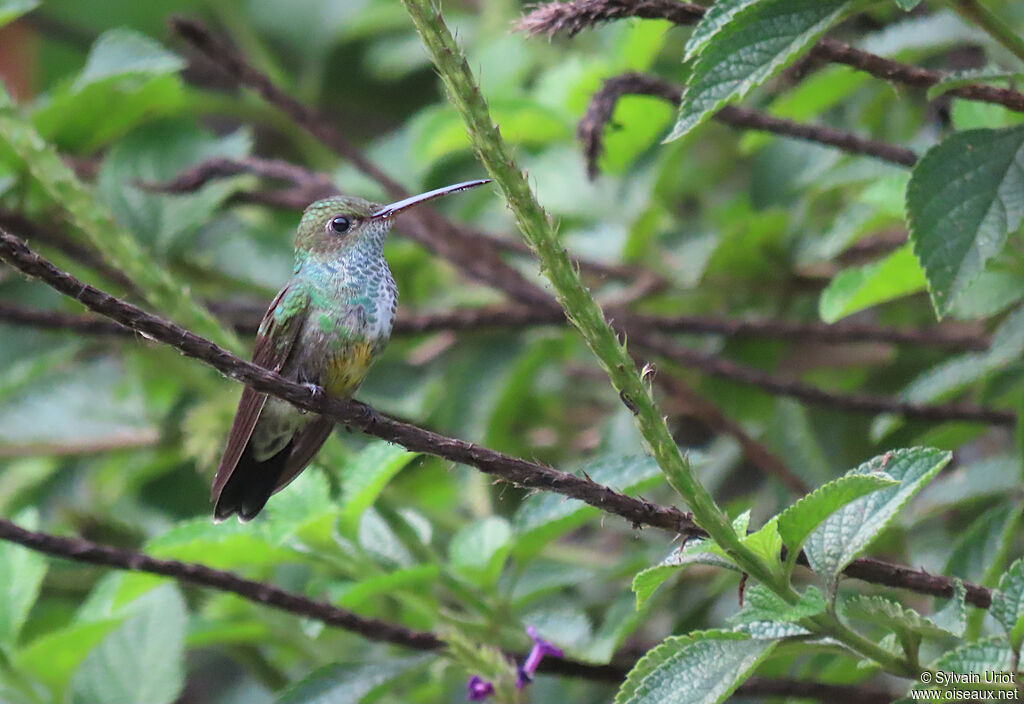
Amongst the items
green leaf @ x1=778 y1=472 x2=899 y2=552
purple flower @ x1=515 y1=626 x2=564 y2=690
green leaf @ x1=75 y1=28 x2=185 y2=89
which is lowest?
purple flower @ x1=515 y1=626 x2=564 y2=690

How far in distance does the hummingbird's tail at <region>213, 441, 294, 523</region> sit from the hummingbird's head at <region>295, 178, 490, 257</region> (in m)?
0.48

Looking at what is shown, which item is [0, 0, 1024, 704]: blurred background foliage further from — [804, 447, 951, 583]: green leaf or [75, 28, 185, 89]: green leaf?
[804, 447, 951, 583]: green leaf

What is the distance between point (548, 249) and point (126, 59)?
237 cm

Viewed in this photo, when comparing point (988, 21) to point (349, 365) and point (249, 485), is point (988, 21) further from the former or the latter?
point (249, 485)

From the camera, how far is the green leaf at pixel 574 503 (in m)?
2.00

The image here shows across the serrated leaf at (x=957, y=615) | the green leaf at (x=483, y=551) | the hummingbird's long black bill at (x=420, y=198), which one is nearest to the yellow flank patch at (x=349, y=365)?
the hummingbird's long black bill at (x=420, y=198)

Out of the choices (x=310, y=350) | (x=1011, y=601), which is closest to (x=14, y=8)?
(x=310, y=350)

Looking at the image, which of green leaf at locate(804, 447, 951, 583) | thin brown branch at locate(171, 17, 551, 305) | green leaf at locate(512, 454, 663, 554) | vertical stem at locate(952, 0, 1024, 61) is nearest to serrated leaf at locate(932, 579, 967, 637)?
green leaf at locate(804, 447, 951, 583)

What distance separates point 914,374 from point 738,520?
77.4 inches

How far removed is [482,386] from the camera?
3207mm

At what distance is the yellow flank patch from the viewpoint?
222cm

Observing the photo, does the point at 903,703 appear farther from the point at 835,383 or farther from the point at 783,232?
the point at 835,383

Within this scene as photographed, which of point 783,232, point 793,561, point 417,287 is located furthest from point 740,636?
Answer: point 417,287

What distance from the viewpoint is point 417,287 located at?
3.70 meters
